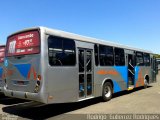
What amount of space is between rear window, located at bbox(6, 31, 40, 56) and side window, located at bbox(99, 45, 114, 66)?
3.87m

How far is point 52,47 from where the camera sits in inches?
321

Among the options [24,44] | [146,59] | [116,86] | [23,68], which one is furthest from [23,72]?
[146,59]

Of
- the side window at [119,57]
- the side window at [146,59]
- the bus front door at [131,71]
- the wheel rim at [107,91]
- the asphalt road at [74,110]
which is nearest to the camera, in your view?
the asphalt road at [74,110]

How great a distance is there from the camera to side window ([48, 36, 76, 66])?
26.7 ft

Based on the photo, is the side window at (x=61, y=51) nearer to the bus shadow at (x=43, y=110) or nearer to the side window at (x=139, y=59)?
the bus shadow at (x=43, y=110)

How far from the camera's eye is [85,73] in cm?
989

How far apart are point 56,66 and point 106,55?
4007 millimetres

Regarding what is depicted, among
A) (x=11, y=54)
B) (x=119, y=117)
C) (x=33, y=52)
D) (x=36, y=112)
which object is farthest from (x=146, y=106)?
(x=11, y=54)

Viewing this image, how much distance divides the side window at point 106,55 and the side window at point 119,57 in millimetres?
510

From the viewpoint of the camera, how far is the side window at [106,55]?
1117 cm

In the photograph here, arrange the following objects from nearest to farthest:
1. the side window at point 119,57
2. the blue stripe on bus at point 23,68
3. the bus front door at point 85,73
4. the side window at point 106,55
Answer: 1. the blue stripe on bus at point 23,68
2. the bus front door at point 85,73
3. the side window at point 106,55
4. the side window at point 119,57

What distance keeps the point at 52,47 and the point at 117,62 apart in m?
5.50

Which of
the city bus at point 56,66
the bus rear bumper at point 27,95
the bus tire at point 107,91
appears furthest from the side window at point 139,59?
the bus rear bumper at point 27,95

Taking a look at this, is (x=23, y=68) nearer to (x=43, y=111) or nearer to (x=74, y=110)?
(x=43, y=111)
